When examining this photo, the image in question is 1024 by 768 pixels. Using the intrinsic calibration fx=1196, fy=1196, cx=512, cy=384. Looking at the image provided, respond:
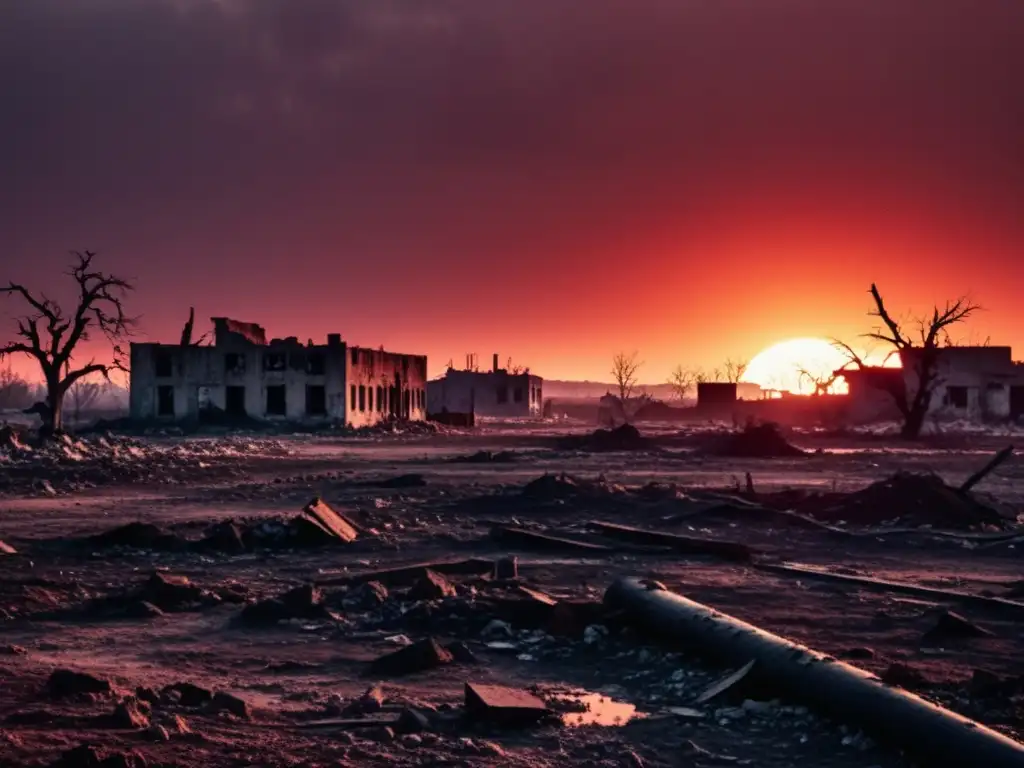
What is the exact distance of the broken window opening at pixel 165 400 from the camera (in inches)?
2188

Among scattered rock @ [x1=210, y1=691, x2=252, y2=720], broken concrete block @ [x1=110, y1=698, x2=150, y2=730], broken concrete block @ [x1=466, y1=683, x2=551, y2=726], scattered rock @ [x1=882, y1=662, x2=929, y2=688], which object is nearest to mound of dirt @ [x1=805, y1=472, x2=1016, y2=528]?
scattered rock @ [x1=882, y1=662, x2=929, y2=688]

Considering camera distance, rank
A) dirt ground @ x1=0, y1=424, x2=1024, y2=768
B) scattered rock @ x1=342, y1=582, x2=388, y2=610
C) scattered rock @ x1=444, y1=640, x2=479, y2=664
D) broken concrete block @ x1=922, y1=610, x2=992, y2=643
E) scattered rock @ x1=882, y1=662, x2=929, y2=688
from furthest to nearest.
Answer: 1. scattered rock @ x1=342, y1=582, x2=388, y2=610
2. broken concrete block @ x1=922, y1=610, x2=992, y2=643
3. scattered rock @ x1=444, y1=640, x2=479, y2=664
4. scattered rock @ x1=882, y1=662, x2=929, y2=688
5. dirt ground @ x1=0, y1=424, x2=1024, y2=768

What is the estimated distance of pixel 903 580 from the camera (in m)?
11.8

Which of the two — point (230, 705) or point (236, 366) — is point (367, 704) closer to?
point (230, 705)

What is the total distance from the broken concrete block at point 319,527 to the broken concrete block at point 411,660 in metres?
6.37

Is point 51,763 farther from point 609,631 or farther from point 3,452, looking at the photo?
point 3,452

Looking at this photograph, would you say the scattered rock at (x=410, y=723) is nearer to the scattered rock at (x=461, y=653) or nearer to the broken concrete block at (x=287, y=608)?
the scattered rock at (x=461, y=653)

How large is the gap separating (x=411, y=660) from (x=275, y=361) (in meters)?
48.7

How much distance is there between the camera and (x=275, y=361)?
181 feet

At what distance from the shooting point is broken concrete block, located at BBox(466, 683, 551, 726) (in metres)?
6.29

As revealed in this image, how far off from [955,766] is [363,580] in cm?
669

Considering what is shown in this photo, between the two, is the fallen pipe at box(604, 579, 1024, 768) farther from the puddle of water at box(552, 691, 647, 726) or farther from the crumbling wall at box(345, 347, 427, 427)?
the crumbling wall at box(345, 347, 427, 427)

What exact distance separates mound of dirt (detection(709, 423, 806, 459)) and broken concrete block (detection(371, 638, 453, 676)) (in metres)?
28.0

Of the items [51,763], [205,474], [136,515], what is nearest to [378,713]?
[51,763]
